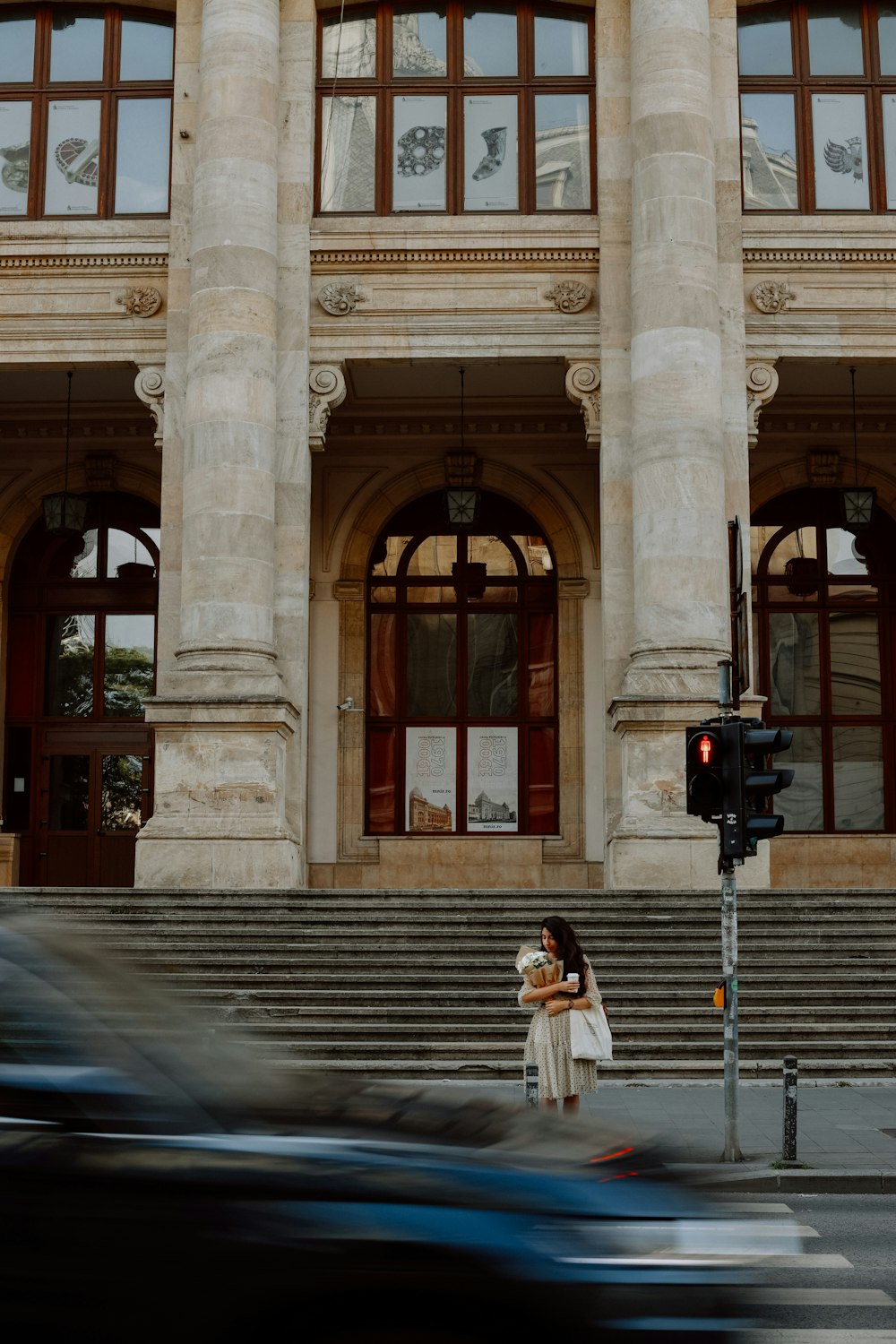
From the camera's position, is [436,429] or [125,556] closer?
[436,429]

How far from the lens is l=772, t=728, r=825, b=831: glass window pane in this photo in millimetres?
26891

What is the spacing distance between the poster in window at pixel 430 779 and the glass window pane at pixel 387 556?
2688mm

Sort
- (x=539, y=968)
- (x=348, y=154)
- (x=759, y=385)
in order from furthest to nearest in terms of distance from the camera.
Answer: (x=348, y=154) → (x=759, y=385) → (x=539, y=968)

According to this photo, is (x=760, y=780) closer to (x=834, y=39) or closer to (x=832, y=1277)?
(x=832, y=1277)

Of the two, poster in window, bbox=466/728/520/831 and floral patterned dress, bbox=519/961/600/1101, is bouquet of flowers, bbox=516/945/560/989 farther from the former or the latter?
poster in window, bbox=466/728/520/831

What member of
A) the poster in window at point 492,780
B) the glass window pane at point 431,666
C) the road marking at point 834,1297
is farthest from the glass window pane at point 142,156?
the road marking at point 834,1297

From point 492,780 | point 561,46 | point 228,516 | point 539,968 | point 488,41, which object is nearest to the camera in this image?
point 539,968

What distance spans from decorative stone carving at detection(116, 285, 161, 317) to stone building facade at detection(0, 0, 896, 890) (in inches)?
2.2

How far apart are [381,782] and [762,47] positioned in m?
12.7

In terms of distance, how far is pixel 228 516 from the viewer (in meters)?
21.4

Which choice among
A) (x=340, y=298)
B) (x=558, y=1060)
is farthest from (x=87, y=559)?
(x=558, y=1060)

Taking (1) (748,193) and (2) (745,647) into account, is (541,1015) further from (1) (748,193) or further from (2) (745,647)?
(1) (748,193)

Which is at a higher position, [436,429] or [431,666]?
[436,429]

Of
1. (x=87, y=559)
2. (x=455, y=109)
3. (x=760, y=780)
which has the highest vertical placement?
(x=455, y=109)
